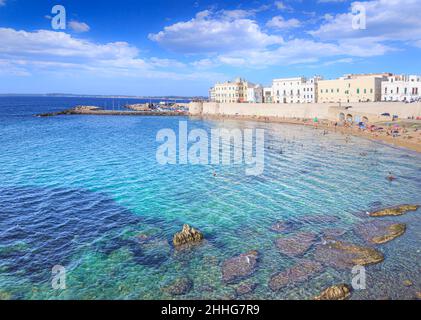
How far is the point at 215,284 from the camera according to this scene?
43.6 ft

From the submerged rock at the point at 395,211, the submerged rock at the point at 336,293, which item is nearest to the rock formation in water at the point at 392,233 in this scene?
the submerged rock at the point at 395,211

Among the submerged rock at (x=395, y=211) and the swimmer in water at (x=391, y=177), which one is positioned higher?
the swimmer in water at (x=391, y=177)

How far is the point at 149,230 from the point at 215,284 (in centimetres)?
660

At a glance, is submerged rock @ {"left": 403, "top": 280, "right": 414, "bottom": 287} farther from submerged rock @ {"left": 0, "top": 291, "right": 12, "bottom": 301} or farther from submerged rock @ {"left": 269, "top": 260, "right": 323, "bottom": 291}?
submerged rock @ {"left": 0, "top": 291, "right": 12, "bottom": 301}

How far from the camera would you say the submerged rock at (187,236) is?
55.5 ft

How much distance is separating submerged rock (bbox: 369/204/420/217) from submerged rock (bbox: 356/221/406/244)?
50.3 inches

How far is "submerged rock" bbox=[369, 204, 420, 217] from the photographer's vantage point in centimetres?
2050

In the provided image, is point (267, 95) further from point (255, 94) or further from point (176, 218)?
point (176, 218)

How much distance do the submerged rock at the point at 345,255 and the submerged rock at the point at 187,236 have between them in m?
6.06

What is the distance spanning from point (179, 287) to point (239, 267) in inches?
119

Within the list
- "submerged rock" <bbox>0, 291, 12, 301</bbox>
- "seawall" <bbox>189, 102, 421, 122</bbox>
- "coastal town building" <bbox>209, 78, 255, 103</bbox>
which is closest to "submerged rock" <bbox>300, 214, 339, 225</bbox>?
"submerged rock" <bbox>0, 291, 12, 301</bbox>

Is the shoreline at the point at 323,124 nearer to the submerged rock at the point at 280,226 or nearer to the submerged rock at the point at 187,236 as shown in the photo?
the submerged rock at the point at 280,226
